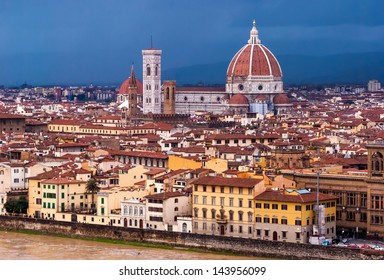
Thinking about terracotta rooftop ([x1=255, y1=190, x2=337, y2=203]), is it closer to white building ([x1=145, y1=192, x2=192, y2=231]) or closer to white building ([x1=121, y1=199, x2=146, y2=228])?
white building ([x1=145, y1=192, x2=192, y2=231])

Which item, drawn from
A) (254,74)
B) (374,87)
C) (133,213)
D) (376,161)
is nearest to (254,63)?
(254,74)

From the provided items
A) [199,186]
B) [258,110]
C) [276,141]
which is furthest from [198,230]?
[258,110]

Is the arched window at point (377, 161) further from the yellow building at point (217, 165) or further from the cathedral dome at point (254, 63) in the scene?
the cathedral dome at point (254, 63)

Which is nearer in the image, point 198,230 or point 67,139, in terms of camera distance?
point 198,230

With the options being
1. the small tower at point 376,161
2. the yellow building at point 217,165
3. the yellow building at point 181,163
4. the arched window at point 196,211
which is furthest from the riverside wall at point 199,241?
the yellow building at point 181,163

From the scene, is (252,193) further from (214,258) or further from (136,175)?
(136,175)

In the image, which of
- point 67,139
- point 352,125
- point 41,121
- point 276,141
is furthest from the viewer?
point 41,121
